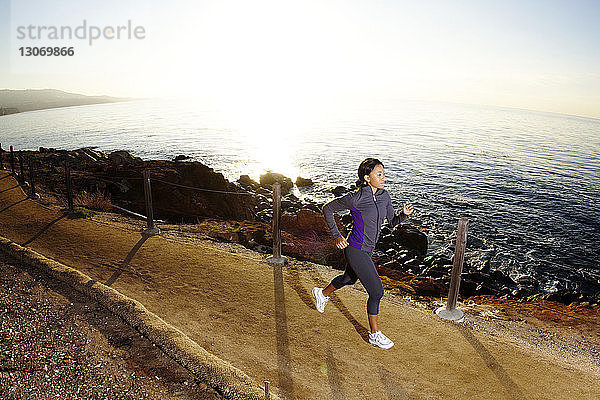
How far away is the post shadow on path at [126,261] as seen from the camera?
5272mm

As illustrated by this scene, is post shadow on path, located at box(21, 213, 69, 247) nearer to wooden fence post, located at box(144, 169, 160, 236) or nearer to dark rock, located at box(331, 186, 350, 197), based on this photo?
wooden fence post, located at box(144, 169, 160, 236)

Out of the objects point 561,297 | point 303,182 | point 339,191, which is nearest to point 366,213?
point 561,297

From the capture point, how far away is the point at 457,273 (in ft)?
16.9

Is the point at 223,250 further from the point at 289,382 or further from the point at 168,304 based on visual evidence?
the point at 289,382

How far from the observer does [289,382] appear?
11.1 ft

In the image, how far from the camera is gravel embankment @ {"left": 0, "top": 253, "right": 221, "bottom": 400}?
9.53 ft

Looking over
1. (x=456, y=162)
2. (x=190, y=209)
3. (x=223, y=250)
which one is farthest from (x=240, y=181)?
(x=456, y=162)

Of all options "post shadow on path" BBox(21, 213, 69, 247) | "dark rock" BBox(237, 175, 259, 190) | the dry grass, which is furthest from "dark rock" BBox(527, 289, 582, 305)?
"dark rock" BBox(237, 175, 259, 190)

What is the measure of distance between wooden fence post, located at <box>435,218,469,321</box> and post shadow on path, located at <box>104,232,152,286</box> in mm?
4958

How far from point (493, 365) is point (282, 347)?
2418 mm

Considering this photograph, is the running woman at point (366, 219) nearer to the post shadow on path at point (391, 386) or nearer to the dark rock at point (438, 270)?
the post shadow on path at point (391, 386)

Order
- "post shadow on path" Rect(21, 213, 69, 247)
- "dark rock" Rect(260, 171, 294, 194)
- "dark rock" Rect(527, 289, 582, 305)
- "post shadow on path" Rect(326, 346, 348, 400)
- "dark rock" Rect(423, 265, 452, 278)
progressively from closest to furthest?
"post shadow on path" Rect(326, 346, 348, 400) → "post shadow on path" Rect(21, 213, 69, 247) → "dark rock" Rect(527, 289, 582, 305) → "dark rock" Rect(423, 265, 452, 278) → "dark rock" Rect(260, 171, 294, 194)

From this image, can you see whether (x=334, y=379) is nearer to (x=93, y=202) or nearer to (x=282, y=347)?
(x=282, y=347)

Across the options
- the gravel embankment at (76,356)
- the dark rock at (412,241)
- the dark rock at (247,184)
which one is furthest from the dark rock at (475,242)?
the gravel embankment at (76,356)
